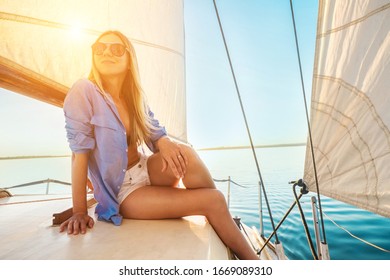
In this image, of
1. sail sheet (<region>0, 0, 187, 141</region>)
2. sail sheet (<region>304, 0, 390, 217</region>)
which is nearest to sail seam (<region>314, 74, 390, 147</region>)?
sail sheet (<region>304, 0, 390, 217</region>)

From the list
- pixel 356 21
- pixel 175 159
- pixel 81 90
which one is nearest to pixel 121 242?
pixel 175 159

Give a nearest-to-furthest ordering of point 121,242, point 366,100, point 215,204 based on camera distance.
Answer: point 121,242 < point 215,204 < point 366,100

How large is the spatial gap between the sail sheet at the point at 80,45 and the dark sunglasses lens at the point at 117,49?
2.23 feet

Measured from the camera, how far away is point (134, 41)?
2504 mm

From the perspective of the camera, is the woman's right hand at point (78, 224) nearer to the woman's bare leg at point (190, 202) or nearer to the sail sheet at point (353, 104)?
the woman's bare leg at point (190, 202)

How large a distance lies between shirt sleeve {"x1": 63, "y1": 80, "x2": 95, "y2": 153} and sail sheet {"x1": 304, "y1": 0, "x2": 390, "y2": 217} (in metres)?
1.62

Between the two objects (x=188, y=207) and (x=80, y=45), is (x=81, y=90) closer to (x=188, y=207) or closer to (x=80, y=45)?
(x=188, y=207)

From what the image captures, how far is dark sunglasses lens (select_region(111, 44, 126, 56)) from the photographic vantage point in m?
1.29

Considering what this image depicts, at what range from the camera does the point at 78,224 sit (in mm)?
985

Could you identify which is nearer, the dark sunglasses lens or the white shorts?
the white shorts

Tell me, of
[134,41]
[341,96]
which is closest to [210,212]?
[341,96]

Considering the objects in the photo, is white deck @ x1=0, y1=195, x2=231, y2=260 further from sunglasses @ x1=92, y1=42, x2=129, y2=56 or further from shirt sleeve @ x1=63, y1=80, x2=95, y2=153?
sunglasses @ x1=92, y1=42, x2=129, y2=56

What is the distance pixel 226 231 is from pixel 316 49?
1.61 m

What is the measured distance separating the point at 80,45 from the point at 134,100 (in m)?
1.03
